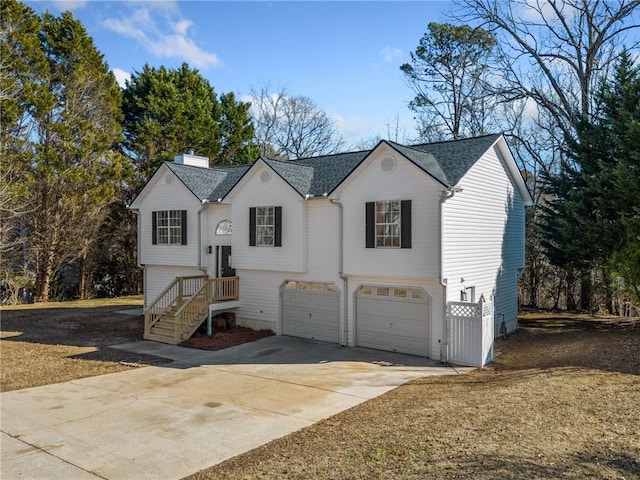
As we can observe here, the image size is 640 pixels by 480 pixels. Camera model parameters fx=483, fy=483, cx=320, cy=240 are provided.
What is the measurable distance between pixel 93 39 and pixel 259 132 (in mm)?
16343

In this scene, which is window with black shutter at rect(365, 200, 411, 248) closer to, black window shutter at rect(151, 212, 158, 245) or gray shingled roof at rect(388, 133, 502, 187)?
gray shingled roof at rect(388, 133, 502, 187)

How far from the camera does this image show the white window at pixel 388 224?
14305 millimetres

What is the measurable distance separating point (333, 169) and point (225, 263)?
19.1 feet

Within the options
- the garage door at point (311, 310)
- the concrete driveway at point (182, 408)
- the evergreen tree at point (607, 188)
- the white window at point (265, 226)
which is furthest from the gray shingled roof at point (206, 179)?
the evergreen tree at point (607, 188)

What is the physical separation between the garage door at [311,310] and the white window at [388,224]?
2.57m

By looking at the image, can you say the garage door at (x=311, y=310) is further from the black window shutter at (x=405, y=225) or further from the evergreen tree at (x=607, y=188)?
the evergreen tree at (x=607, y=188)

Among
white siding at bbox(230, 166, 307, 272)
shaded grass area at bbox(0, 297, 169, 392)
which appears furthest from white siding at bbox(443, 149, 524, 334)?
shaded grass area at bbox(0, 297, 169, 392)

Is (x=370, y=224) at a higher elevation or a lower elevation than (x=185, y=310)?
higher

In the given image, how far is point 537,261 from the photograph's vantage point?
81.0ft

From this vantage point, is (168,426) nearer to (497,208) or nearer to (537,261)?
(497,208)

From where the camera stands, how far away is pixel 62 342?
53.2 feet

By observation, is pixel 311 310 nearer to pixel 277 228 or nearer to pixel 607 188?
pixel 277 228

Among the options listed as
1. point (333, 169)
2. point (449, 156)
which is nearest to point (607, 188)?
point (449, 156)

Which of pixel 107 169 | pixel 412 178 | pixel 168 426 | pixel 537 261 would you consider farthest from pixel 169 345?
pixel 537 261
